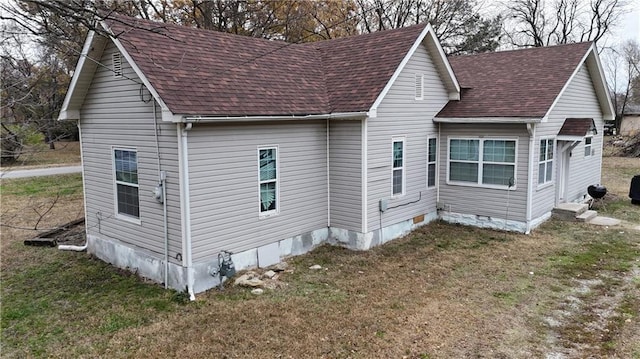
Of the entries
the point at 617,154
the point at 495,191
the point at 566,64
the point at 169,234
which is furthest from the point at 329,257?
the point at 617,154

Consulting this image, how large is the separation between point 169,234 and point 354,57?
7.14 meters

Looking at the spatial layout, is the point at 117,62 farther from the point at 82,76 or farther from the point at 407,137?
the point at 407,137

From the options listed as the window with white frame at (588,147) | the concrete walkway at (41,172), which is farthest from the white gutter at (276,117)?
the concrete walkway at (41,172)

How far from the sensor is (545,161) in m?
13.2

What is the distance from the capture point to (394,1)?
29688 millimetres

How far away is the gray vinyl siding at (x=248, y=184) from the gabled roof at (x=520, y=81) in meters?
4.66

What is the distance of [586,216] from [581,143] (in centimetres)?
341

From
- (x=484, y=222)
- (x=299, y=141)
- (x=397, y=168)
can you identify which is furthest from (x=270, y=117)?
(x=484, y=222)

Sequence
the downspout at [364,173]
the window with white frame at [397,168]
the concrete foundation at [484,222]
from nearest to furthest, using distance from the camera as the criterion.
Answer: the downspout at [364,173], the window with white frame at [397,168], the concrete foundation at [484,222]

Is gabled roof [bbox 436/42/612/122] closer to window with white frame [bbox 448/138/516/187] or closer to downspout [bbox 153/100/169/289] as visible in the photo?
window with white frame [bbox 448/138/516/187]

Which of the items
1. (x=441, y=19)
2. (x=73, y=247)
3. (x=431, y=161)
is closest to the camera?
(x=73, y=247)

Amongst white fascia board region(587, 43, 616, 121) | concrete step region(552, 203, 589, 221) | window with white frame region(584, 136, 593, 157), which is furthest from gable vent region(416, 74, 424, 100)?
window with white frame region(584, 136, 593, 157)

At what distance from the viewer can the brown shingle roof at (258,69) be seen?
876 centimetres

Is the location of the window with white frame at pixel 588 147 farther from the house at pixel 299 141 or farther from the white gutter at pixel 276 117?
the white gutter at pixel 276 117
